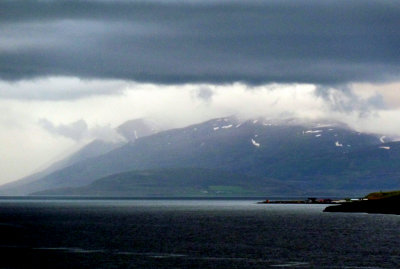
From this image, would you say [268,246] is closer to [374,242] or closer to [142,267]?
[374,242]

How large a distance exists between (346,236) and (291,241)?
707 inches

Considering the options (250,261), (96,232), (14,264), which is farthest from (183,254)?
(96,232)

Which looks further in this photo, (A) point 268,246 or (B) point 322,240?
(B) point 322,240

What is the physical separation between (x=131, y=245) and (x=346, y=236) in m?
46.5

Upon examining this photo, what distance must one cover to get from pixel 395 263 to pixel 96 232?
310 ft

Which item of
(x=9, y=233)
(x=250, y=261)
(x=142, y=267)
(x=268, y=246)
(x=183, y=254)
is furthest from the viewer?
(x=9, y=233)

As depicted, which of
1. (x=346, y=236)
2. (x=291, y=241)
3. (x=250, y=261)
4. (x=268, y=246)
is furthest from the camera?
(x=346, y=236)

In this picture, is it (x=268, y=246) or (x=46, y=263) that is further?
(x=268, y=246)

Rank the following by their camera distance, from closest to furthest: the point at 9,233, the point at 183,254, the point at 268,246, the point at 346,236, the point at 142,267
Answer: the point at 142,267
the point at 183,254
the point at 268,246
the point at 346,236
the point at 9,233

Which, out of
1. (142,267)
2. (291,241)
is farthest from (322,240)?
(142,267)

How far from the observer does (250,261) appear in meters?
117

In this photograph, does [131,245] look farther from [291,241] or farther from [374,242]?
[374,242]

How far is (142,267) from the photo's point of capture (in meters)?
109

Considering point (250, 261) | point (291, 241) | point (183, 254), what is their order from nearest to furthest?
Answer: point (250, 261) < point (183, 254) < point (291, 241)
